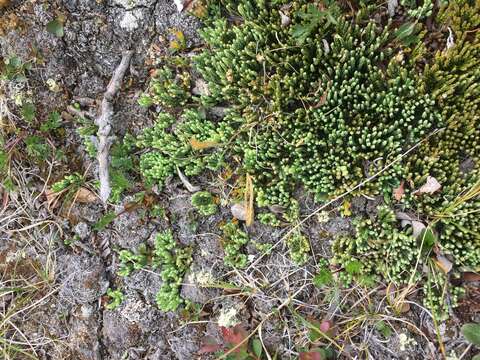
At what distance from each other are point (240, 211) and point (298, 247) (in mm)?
516

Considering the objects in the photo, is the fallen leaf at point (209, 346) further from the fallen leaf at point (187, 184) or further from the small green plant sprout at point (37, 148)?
the small green plant sprout at point (37, 148)

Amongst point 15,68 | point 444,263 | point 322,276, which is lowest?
point 322,276

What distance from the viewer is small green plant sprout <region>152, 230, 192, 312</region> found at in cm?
363

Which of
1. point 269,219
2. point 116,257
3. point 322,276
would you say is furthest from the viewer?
point 116,257

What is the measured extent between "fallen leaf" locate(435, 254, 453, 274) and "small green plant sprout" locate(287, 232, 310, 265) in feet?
2.96

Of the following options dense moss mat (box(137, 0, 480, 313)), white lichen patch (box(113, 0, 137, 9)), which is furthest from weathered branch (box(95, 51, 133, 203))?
dense moss mat (box(137, 0, 480, 313))

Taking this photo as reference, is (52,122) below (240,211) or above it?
above

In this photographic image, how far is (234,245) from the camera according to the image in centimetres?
352

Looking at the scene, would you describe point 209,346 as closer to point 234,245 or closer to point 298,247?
point 234,245

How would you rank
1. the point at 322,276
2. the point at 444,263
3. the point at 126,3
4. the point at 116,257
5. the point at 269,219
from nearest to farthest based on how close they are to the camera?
1. the point at 444,263
2. the point at 322,276
3. the point at 269,219
4. the point at 126,3
5. the point at 116,257

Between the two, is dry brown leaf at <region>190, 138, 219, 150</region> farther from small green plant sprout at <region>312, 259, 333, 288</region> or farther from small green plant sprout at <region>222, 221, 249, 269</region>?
small green plant sprout at <region>312, 259, 333, 288</region>

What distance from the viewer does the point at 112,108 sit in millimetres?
3818

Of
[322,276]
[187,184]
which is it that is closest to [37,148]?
[187,184]

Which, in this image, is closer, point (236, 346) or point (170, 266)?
point (236, 346)
